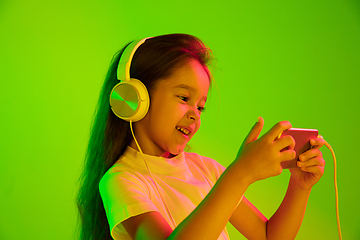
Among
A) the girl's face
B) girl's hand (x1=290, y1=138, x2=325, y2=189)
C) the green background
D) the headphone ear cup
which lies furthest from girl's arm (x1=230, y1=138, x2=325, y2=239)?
the green background

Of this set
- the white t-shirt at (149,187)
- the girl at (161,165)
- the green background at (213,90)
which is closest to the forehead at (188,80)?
the girl at (161,165)

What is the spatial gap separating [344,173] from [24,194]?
4.84 ft

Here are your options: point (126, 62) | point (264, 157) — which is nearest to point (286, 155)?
point (264, 157)

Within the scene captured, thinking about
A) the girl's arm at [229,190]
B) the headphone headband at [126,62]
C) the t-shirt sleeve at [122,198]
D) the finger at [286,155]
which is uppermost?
the headphone headband at [126,62]

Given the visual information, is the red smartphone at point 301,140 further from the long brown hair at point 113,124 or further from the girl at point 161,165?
the long brown hair at point 113,124

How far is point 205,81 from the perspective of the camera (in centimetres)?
76

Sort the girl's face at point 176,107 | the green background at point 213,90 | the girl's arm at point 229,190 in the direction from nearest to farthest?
the girl's arm at point 229,190 < the girl's face at point 176,107 < the green background at point 213,90

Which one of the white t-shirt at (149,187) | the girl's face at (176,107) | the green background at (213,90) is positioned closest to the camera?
the white t-shirt at (149,187)

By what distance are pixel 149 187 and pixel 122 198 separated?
103 mm

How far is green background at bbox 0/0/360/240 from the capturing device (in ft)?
4.37

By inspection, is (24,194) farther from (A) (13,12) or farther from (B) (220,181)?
(B) (220,181)

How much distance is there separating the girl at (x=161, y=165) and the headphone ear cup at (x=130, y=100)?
42 millimetres

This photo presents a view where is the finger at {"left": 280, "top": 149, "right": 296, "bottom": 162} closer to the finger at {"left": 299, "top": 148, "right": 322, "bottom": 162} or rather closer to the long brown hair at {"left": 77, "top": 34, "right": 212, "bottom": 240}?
the finger at {"left": 299, "top": 148, "right": 322, "bottom": 162}

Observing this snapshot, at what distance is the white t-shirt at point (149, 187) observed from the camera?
0.59m
